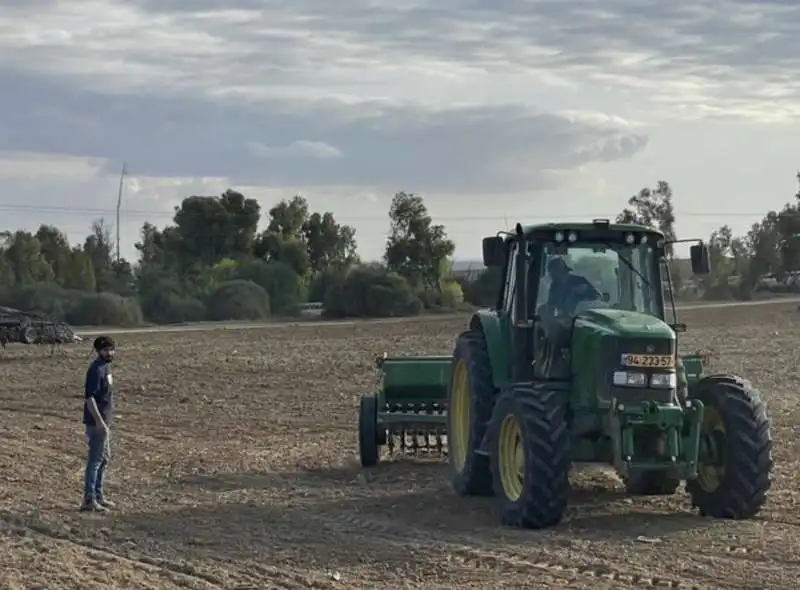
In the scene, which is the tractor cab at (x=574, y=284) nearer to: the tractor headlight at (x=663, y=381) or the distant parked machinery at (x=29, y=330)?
the tractor headlight at (x=663, y=381)

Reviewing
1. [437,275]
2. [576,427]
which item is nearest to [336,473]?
[576,427]

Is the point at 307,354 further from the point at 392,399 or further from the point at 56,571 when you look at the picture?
the point at 56,571

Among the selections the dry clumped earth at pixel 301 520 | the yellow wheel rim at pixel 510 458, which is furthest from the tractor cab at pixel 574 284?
the dry clumped earth at pixel 301 520

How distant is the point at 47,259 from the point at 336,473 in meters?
68.5

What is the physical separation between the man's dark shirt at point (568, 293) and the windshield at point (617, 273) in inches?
2.0

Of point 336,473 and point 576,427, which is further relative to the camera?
point 336,473

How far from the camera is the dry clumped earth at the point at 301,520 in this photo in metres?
9.56

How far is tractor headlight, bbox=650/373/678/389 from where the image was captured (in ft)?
37.1

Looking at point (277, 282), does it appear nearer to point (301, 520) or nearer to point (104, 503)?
point (104, 503)

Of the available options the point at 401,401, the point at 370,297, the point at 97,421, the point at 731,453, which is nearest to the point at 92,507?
the point at 97,421

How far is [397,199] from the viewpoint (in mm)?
69562

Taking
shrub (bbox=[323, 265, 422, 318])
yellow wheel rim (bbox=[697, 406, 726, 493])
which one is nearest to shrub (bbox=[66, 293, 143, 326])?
shrub (bbox=[323, 265, 422, 318])

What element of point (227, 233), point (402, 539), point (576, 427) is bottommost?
point (402, 539)

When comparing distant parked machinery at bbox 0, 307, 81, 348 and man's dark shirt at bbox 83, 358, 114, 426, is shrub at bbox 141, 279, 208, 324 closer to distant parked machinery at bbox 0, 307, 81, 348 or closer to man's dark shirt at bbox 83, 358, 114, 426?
distant parked machinery at bbox 0, 307, 81, 348
